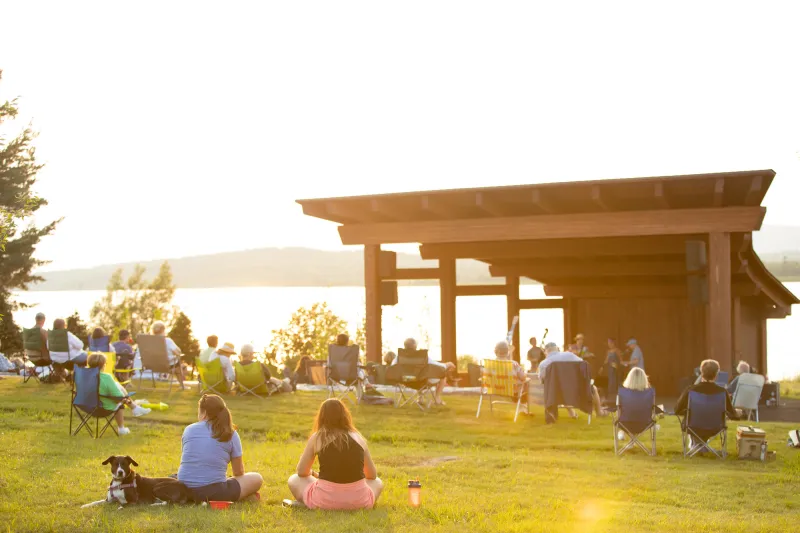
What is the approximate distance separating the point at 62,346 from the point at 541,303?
443 inches

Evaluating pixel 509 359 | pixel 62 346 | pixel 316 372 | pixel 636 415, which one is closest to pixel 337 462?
pixel 636 415

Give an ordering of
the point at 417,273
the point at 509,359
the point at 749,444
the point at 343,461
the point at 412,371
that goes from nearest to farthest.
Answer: the point at 343,461 < the point at 749,444 < the point at 509,359 < the point at 412,371 < the point at 417,273

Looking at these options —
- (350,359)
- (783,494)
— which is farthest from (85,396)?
(783,494)

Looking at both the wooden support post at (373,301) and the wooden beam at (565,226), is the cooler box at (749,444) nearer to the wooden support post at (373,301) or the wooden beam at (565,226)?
the wooden beam at (565,226)

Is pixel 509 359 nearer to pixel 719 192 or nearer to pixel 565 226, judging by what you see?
pixel 565 226

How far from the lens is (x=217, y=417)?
5625 mm

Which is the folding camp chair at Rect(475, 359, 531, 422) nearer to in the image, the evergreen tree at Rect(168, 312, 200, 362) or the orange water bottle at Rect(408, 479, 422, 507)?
the orange water bottle at Rect(408, 479, 422, 507)

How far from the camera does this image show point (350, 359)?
11.4 meters

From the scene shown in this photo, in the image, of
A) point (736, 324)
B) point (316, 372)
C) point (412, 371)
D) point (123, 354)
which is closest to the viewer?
point (412, 371)

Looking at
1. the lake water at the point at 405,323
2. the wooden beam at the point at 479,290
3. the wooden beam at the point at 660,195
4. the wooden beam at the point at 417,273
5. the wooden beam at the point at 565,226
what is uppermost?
the wooden beam at the point at 660,195

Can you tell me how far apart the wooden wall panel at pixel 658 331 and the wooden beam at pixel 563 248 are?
2447 mm

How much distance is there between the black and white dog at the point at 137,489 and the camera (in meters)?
5.49

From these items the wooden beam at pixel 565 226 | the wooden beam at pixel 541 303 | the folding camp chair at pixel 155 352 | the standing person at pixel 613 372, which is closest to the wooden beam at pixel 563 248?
the wooden beam at pixel 565 226

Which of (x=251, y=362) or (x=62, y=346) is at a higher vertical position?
(x=62, y=346)
